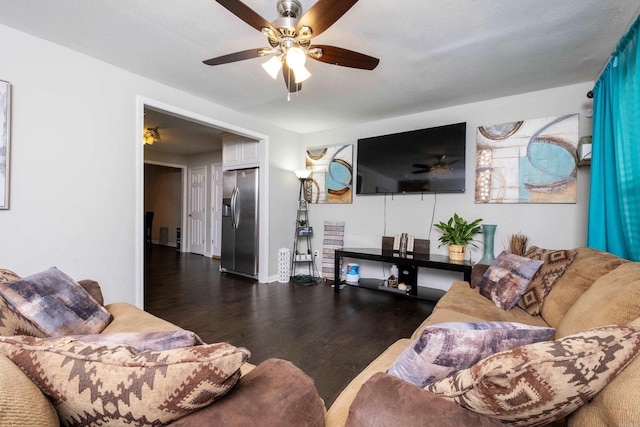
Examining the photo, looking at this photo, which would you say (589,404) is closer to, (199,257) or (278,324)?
(278,324)

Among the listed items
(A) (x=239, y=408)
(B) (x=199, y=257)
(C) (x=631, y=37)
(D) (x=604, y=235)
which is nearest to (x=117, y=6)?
(A) (x=239, y=408)

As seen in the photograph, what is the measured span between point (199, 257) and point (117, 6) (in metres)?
5.20

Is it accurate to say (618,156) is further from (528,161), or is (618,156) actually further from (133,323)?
(133,323)

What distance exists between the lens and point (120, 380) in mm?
563

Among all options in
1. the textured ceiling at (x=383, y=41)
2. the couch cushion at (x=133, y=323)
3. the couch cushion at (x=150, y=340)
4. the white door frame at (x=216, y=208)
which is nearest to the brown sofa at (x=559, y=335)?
the couch cushion at (x=150, y=340)

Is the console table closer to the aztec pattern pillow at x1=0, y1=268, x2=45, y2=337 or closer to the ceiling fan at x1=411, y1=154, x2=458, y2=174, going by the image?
the ceiling fan at x1=411, y1=154, x2=458, y2=174

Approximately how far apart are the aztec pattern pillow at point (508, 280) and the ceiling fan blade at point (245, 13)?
7.49 ft

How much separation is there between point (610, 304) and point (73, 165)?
3.54 metres

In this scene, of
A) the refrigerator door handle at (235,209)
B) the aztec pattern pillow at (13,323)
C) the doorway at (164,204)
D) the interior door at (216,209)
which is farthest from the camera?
the doorway at (164,204)

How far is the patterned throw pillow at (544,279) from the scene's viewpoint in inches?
70.2

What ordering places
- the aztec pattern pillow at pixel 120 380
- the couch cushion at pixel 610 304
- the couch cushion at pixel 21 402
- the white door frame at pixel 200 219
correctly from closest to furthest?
1. the couch cushion at pixel 21 402
2. the aztec pattern pillow at pixel 120 380
3. the couch cushion at pixel 610 304
4. the white door frame at pixel 200 219

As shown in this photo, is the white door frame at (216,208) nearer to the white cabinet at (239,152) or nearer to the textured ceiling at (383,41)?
the white cabinet at (239,152)

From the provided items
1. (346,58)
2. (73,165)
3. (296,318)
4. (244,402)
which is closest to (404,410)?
(244,402)

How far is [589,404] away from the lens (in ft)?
2.15
